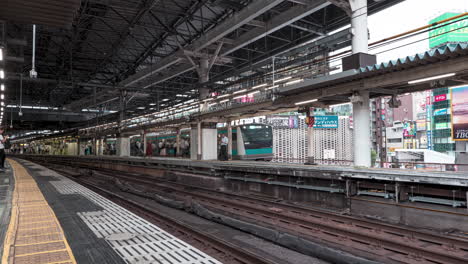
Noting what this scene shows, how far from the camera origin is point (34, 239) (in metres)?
5.15

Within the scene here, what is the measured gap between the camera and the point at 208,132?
19062 mm

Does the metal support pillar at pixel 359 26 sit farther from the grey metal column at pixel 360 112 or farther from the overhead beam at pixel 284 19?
the overhead beam at pixel 284 19

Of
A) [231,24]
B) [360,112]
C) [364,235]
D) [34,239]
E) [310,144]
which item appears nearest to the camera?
[34,239]

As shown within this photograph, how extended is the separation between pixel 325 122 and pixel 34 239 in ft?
43.4

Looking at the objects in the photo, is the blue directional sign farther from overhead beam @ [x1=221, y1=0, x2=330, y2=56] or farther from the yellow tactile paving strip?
the yellow tactile paving strip

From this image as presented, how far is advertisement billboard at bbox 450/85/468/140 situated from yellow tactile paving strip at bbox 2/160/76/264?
1187 inches

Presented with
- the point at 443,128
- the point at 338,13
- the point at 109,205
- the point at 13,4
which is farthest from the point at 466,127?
the point at 13,4

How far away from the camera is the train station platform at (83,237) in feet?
15.2

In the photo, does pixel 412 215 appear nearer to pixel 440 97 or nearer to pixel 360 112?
pixel 360 112

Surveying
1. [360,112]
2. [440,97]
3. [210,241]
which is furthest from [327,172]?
[440,97]

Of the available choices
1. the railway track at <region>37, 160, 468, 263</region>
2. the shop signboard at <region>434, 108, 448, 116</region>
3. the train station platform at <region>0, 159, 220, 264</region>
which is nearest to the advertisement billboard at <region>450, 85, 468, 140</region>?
the shop signboard at <region>434, 108, 448, 116</region>

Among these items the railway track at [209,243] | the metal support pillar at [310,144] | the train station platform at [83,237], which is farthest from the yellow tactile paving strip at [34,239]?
the metal support pillar at [310,144]

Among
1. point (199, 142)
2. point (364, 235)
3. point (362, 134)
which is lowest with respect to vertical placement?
point (364, 235)

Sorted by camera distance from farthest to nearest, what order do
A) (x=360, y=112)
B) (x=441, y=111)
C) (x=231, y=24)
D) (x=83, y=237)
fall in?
(x=441, y=111) < (x=231, y=24) < (x=360, y=112) < (x=83, y=237)
